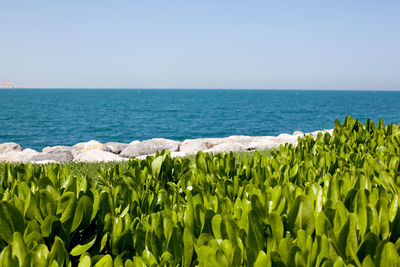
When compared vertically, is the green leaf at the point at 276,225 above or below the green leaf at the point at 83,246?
above

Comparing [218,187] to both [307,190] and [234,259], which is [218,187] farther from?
[234,259]

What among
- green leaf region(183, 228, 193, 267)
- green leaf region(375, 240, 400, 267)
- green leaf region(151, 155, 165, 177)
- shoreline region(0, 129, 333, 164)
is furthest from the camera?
shoreline region(0, 129, 333, 164)

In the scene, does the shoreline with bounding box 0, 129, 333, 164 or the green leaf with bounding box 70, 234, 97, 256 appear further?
the shoreline with bounding box 0, 129, 333, 164

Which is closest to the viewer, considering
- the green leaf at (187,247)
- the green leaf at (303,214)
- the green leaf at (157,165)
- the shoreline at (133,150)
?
the green leaf at (187,247)

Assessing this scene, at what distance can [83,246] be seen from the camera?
5.70 ft

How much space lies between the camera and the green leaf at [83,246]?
1.72 m

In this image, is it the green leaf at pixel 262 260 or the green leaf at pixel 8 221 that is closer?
the green leaf at pixel 262 260

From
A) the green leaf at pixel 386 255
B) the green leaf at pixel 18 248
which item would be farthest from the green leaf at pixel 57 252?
the green leaf at pixel 386 255

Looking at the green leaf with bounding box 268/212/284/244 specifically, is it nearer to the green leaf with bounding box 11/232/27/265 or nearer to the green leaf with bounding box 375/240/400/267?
the green leaf with bounding box 375/240/400/267

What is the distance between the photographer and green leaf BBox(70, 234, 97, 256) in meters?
1.72

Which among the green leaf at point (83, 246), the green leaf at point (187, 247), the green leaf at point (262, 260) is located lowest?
the green leaf at point (83, 246)

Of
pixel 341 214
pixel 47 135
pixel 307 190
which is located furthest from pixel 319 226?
pixel 47 135

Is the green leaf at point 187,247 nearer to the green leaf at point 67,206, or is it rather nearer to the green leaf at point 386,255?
the green leaf at point 67,206

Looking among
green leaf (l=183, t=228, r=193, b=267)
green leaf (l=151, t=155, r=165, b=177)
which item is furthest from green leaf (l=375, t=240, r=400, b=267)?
green leaf (l=151, t=155, r=165, b=177)
